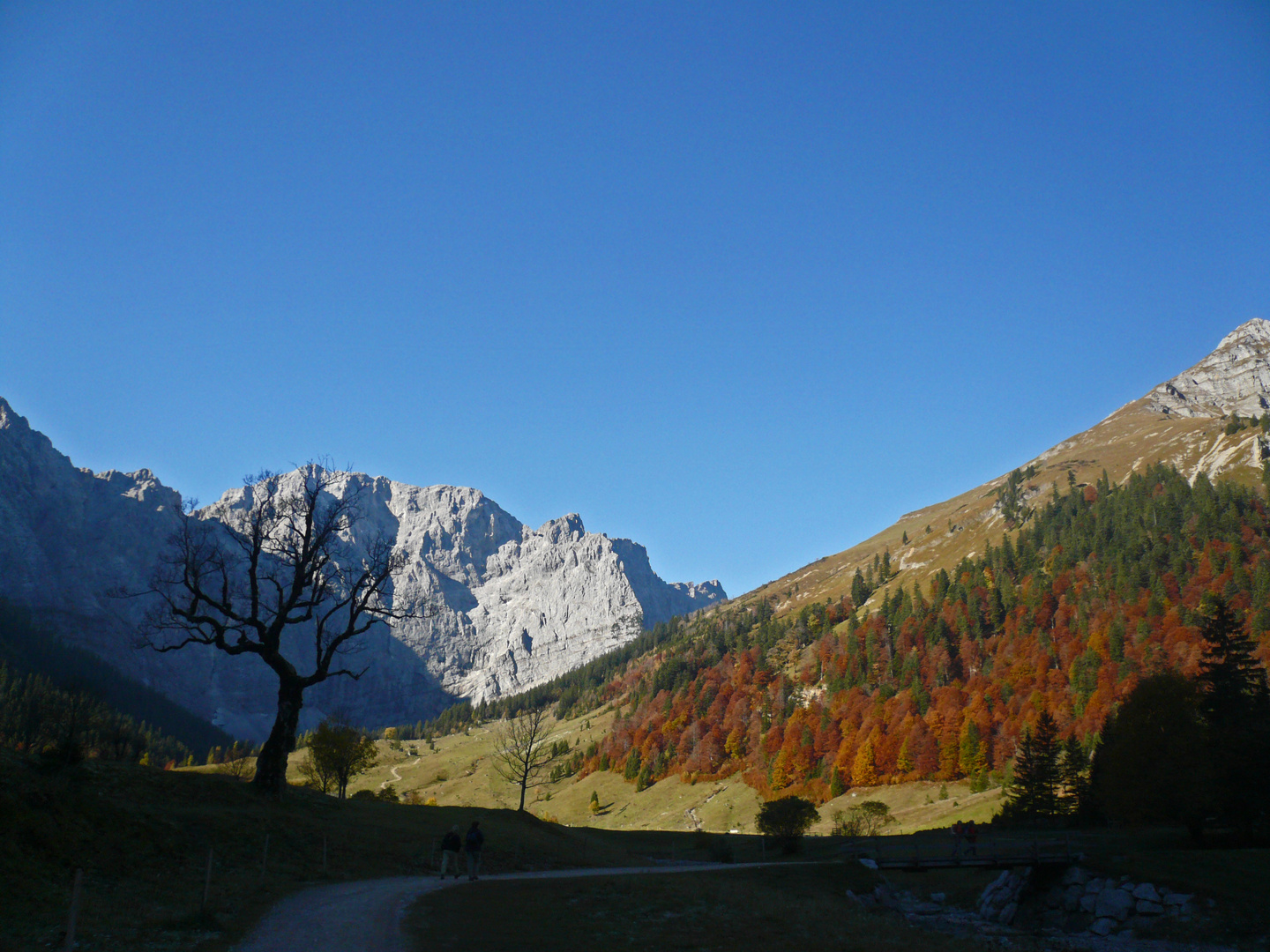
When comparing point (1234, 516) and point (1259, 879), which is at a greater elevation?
point (1234, 516)

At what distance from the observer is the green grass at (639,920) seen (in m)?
18.8

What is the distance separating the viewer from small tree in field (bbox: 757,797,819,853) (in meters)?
62.3

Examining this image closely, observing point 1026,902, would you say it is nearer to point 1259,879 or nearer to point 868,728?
point 1259,879

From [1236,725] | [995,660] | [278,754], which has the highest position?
[995,660]

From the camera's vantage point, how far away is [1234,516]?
525ft

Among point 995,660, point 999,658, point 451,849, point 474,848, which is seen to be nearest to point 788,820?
point 451,849

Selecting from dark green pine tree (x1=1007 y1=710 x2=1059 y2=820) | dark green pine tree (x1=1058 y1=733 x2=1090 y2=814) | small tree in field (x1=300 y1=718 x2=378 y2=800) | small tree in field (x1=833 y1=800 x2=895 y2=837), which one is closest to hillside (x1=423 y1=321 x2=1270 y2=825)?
dark green pine tree (x1=1058 y1=733 x2=1090 y2=814)

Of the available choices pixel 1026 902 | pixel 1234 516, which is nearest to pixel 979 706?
pixel 1234 516

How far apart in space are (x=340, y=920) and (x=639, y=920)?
880 cm

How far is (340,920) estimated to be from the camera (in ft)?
62.5

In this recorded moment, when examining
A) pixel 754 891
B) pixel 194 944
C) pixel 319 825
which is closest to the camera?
pixel 194 944

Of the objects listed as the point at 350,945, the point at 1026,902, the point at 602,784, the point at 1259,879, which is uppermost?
the point at 350,945

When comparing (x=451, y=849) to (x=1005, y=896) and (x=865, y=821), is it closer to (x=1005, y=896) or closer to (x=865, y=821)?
(x=1005, y=896)

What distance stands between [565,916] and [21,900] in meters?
14.2
